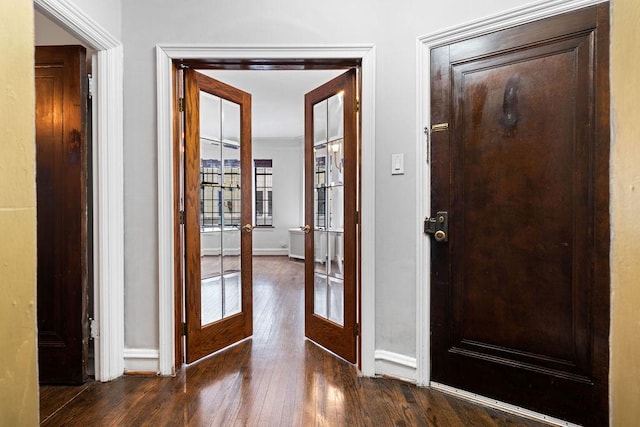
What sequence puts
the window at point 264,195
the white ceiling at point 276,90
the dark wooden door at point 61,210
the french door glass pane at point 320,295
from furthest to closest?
the window at point 264,195
the white ceiling at point 276,90
the french door glass pane at point 320,295
the dark wooden door at point 61,210

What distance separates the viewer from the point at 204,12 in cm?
214

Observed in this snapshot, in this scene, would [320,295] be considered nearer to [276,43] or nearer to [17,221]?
[276,43]

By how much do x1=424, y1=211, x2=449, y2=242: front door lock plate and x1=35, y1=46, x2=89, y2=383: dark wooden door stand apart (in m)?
2.00

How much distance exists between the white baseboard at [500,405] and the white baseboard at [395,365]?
0.42ft

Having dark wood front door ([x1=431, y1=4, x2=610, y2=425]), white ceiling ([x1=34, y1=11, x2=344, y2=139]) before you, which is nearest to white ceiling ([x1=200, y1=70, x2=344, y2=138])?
white ceiling ([x1=34, y1=11, x2=344, y2=139])

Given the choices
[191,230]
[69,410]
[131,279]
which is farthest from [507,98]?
[69,410]

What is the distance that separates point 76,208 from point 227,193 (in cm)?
93

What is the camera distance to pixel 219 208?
8.42 ft

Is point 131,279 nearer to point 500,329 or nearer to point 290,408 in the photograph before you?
point 290,408

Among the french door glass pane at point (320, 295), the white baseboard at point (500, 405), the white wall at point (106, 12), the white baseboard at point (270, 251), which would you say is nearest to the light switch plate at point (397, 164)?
the french door glass pane at point (320, 295)

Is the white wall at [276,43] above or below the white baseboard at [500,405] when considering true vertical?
above

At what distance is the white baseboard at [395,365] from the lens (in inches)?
80.1

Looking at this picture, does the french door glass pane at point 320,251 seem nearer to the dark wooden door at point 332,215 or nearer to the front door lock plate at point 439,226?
the dark wooden door at point 332,215

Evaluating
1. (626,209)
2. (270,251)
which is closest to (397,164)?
(626,209)
